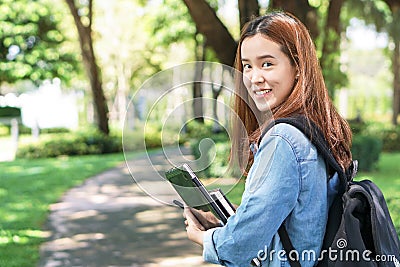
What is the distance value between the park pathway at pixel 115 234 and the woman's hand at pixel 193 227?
396 centimetres

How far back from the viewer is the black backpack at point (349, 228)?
64.2 inches

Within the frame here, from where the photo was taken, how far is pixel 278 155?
5.25 ft

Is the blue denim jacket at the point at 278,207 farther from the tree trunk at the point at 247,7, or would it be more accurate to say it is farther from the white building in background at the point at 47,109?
the white building in background at the point at 47,109

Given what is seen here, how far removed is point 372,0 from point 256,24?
20271mm

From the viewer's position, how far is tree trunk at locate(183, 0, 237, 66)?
8.43m

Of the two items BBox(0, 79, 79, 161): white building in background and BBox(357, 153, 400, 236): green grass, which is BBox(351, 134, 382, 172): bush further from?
BBox(0, 79, 79, 161): white building in background

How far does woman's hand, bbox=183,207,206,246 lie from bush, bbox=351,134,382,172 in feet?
41.9

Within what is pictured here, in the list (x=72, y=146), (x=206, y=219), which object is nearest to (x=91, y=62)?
(x=72, y=146)

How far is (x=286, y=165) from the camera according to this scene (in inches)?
62.5

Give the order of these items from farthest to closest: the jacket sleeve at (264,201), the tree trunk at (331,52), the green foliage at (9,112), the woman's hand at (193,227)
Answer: the green foliage at (9,112)
the tree trunk at (331,52)
the woman's hand at (193,227)
the jacket sleeve at (264,201)

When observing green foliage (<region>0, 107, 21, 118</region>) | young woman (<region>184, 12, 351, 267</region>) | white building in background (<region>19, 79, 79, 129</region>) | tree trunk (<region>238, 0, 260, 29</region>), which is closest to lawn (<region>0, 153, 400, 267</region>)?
young woman (<region>184, 12, 351, 267</region>)

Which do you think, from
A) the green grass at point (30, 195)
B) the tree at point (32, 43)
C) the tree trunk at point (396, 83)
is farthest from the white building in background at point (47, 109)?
the tree trunk at point (396, 83)

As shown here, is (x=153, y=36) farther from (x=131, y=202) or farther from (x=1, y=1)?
(x=131, y=202)

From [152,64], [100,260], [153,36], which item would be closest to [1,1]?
[153,36]
